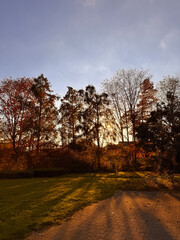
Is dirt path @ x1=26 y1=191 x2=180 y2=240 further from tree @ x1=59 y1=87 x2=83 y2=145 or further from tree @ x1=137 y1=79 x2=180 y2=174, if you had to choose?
tree @ x1=59 y1=87 x2=83 y2=145

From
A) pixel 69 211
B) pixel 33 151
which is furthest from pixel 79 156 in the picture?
pixel 69 211

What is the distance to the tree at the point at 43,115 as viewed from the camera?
21.7 metres

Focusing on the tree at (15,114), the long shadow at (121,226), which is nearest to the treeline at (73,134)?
the tree at (15,114)

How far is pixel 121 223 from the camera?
543 cm

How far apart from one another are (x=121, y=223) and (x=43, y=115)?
19.6 meters

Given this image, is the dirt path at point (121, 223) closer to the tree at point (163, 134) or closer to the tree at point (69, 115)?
the tree at point (163, 134)

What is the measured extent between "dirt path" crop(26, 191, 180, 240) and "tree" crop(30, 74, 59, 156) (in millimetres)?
15696

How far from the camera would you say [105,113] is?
79.8ft

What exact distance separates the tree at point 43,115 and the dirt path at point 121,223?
15696 mm

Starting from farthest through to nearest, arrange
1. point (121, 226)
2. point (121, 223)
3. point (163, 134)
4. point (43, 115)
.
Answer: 1. point (43, 115)
2. point (163, 134)
3. point (121, 223)
4. point (121, 226)

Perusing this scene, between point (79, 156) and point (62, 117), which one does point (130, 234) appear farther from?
point (62, 117)

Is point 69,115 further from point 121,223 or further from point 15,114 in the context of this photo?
point 121,223

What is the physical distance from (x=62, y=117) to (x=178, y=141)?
64.6ft

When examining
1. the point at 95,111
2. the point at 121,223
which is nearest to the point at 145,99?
the point at 95,111
